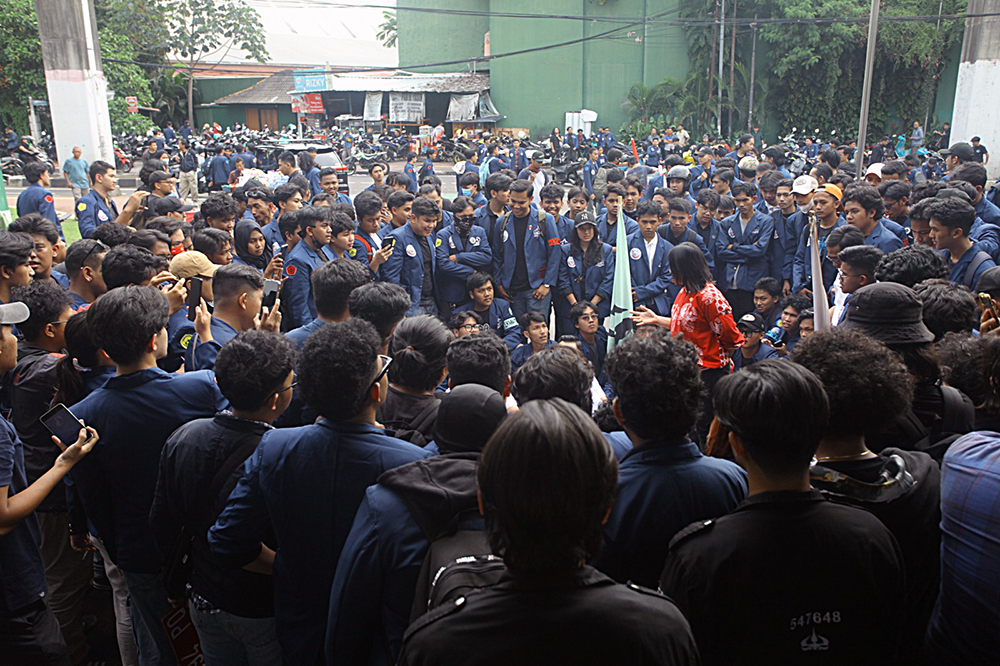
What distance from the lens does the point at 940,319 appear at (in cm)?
351

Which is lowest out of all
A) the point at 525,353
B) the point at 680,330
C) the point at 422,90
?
the point at 525,353

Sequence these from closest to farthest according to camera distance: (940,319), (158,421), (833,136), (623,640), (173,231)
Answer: (623,640) → (158,421) → (940,319) → (173,231) → (833,136)

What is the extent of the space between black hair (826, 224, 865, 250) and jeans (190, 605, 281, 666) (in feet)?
16.3

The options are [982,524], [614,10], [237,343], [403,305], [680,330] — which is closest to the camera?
[982,524]

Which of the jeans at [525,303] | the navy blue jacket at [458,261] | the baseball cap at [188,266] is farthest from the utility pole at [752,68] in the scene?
the baseball cap at [188,266]

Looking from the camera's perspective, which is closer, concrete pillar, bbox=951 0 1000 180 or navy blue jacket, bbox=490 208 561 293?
navy blue jacket, bbox=490 208 561 293

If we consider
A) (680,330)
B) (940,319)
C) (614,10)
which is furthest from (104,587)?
(614,10)

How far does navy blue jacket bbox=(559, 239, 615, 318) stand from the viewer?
22.9 feet

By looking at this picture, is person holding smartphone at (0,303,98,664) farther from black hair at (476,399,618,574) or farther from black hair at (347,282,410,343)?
black hair at (476,399,618,574)

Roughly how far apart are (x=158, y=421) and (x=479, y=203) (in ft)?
20.3

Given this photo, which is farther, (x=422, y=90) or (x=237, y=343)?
(x=422, y=90)

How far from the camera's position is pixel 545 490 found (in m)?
1.46

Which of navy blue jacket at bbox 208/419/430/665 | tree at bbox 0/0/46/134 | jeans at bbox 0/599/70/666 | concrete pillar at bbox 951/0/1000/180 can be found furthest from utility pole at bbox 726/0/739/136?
jeans at bbox 0/599/70/666

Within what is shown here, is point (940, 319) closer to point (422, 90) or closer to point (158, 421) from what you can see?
point (158, 421)
